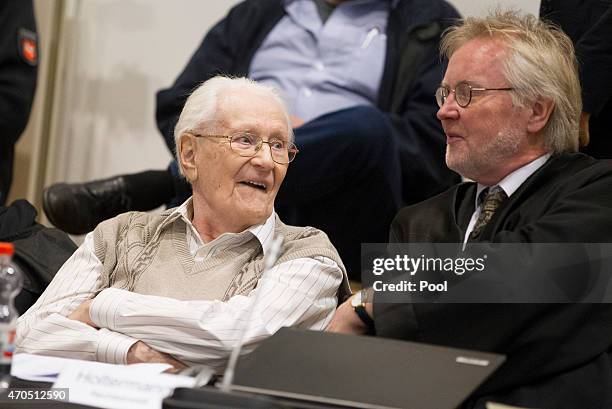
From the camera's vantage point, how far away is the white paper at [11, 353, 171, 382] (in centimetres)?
161

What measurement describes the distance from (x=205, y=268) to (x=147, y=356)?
0.83 feet

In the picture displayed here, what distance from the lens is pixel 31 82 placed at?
11.6ft

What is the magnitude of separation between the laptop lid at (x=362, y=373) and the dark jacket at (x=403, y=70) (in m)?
1.64

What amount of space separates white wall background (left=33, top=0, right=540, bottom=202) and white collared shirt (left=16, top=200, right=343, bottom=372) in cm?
220

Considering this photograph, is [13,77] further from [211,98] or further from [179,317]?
[179,317]

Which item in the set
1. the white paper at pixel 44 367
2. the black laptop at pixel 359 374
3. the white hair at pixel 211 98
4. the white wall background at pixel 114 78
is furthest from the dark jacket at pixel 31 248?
the white wall background at pixel 114 78

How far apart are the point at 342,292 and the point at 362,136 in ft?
2.60

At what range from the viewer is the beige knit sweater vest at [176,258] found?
204 centimetres

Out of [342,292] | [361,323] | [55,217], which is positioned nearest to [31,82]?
[55,217]

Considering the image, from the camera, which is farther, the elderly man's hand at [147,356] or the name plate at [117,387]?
the elderly man's hand at [147,356]

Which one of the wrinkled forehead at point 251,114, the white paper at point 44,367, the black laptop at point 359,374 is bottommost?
the white paper at point 44,367

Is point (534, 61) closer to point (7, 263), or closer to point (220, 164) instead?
point (220, 164)

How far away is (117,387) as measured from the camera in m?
1.35

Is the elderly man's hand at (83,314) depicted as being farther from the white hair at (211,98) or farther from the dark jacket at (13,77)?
the dark jacket at (13,77)
